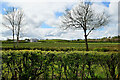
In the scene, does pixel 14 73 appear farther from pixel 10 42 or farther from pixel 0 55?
pixel 10 42

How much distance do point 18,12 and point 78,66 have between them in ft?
55.6

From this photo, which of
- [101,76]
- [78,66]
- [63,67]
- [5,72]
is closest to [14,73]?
[5,72]

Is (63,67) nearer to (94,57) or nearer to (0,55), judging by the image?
(94,57)

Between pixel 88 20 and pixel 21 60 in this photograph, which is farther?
pixel 88 20

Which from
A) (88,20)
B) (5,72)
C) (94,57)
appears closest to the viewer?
(94,57)

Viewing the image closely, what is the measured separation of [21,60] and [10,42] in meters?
15.5

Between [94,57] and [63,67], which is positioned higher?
[94,57]

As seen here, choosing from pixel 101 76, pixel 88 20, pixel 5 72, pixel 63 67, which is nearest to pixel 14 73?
pixel 5 72

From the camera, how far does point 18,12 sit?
1838cm

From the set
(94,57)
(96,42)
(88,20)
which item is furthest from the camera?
(96,42)

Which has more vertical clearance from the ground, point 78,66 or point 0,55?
point 0,55

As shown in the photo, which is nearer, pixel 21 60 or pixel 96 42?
pixel 21 60

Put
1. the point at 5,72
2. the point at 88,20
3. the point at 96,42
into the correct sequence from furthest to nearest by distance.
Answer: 1. the point at 96,42
2. the point at 88,20
3. the point at 5,72

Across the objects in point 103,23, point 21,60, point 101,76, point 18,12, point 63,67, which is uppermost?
point 18,12
